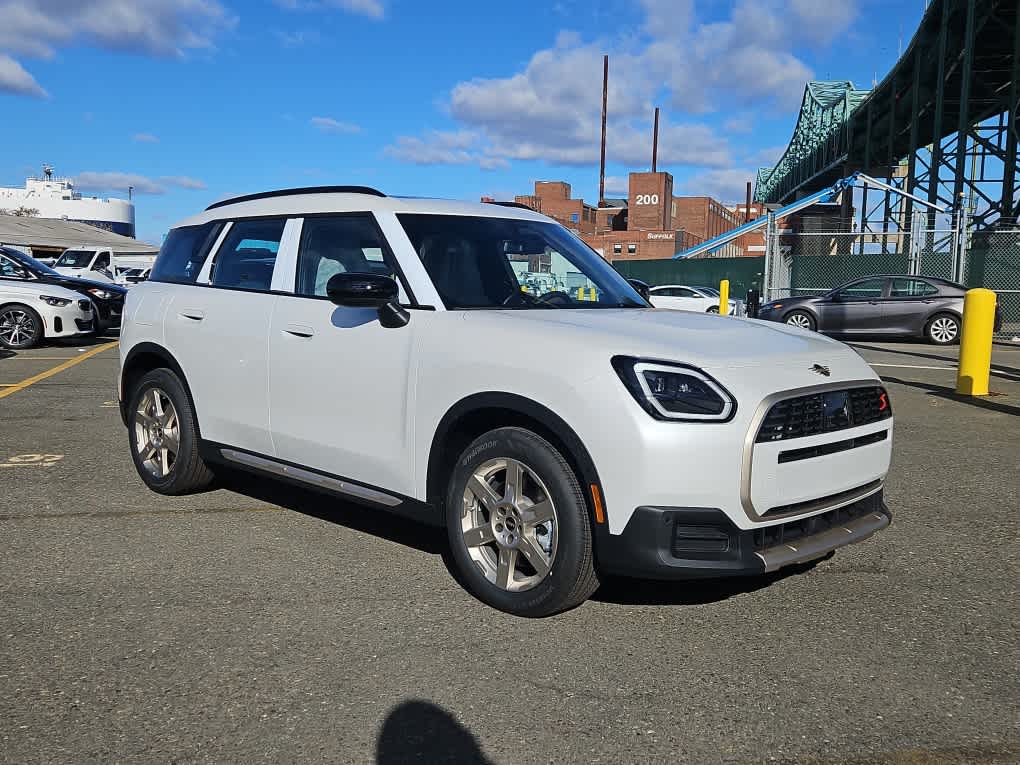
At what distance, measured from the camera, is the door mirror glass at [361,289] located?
3.98 m

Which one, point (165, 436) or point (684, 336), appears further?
point (165, 436)

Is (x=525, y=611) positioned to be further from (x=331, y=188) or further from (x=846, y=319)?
(x=846, y=319)

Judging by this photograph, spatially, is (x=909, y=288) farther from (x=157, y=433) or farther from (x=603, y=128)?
(x=603, y=128)

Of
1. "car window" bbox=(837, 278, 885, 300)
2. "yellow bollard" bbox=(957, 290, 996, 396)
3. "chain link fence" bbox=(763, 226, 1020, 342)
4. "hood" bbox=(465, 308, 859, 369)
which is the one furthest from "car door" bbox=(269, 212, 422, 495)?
"chain link fence" bbox=(763, 226, 1020, 342)

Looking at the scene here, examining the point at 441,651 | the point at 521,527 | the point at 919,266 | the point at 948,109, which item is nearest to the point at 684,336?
the point at 521,527

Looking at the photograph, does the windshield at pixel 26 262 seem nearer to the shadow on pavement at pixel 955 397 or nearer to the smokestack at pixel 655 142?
the shadow on pavement at pixel 955 397

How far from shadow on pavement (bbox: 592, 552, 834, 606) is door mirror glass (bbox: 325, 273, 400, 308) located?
157 cm

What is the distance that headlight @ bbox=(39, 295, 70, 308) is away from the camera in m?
15.6

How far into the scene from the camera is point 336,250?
4.67 m

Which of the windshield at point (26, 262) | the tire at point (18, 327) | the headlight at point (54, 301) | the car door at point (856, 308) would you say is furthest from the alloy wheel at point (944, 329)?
the windshield at point (26, 262)

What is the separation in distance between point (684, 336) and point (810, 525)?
34.6 inches

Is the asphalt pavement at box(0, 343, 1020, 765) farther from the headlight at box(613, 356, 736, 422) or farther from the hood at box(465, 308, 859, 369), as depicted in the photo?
the hood at box(465, 308, 859, 369)

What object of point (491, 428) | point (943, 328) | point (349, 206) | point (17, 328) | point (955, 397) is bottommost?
point (955, 397)

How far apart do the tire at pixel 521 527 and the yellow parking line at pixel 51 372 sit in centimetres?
795
